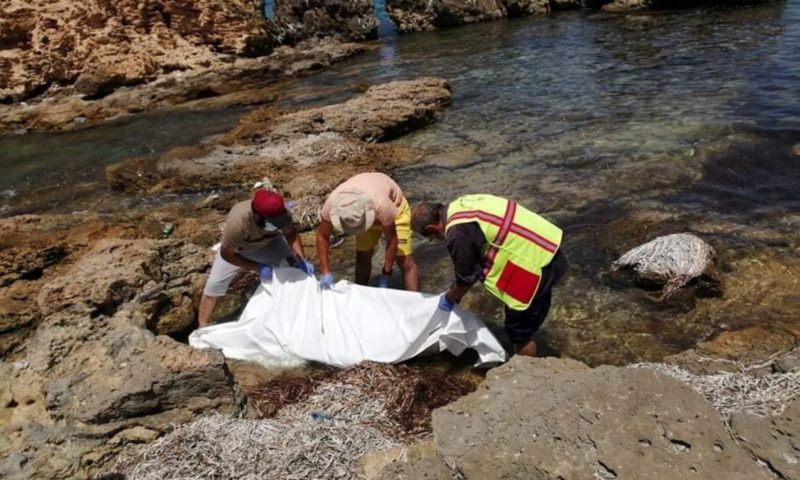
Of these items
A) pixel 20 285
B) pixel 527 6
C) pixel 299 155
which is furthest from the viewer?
pixel 527 6

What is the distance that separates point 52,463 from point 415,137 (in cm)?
965

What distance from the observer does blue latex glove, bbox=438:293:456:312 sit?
4.79m

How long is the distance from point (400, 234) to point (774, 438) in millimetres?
3602

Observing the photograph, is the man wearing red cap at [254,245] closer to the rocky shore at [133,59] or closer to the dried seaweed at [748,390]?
the dried seaweed at [748,390]

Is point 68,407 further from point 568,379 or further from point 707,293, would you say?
point 707,293

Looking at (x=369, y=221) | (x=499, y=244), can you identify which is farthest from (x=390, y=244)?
(x=499, y=244)

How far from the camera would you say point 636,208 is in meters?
7.83

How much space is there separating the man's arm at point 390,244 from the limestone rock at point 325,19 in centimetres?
2441

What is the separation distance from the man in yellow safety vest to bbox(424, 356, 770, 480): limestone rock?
3.39ft

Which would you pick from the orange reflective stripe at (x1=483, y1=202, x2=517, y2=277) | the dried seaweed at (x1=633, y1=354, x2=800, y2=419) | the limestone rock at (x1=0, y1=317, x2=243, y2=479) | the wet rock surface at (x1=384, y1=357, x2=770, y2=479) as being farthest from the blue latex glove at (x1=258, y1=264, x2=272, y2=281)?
the dried seaweed at (x1=633, y1=354, x2=800, y2=419)

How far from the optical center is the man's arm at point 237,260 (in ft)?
18.1

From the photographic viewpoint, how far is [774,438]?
9.29ft

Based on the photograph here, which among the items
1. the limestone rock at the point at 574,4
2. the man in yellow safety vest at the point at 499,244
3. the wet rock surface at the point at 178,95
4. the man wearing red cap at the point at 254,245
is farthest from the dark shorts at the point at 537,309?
the limestone rock at the point at 574,4

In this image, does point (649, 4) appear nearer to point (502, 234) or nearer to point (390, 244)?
point (390, 244)
